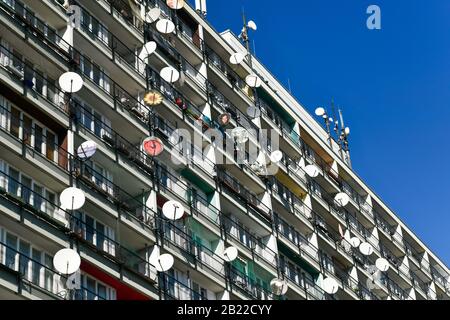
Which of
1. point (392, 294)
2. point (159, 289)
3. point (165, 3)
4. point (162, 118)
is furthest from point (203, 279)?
point (392, 294)

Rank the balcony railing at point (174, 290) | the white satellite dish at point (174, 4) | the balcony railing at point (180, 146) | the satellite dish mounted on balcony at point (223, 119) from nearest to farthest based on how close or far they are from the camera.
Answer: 1. the balcony railing at point (174, 290)
2. the balcony railing at point (180, 146)
3. the white satellite dish at point (174, 4)
4. the satellite dish mounted on balcony at point (223, 119)

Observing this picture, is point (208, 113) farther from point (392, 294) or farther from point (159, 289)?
point (392, 294)

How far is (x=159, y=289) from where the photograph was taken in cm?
3938

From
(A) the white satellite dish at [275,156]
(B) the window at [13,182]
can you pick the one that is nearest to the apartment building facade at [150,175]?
(B) the window at [13,182]

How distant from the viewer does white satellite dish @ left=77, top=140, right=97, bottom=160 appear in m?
37.6

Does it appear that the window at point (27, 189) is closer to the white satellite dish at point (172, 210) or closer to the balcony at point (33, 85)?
the balcony at point (33, 85)

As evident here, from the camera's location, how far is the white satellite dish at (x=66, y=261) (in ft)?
106

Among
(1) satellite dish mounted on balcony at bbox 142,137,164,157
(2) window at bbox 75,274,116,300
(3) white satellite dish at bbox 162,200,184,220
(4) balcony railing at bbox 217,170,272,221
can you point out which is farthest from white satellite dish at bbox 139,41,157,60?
(2) window at bbox 75,274,116,300

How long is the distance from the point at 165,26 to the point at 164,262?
15828 mm

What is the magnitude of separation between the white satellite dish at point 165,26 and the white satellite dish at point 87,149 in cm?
1359

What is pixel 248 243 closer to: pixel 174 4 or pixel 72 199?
pixel 174 4

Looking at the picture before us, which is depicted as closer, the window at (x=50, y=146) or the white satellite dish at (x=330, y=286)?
the window at (x=50, y=146)

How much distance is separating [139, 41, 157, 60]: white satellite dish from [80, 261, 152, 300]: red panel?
49.3 ft

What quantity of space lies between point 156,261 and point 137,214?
313 centimetres
